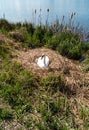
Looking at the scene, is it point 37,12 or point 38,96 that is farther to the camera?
point 37,12

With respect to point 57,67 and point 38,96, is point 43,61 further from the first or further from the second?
point 38,96

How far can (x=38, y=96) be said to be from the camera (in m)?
4.72

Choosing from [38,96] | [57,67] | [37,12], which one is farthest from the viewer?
[37,12]

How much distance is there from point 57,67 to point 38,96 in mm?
898

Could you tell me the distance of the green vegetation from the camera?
4.30m

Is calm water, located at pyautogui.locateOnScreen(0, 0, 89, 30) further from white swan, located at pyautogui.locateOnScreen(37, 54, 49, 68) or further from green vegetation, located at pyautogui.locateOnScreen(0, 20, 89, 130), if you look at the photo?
white swan, located at pyautogui.locateOnScreen(37, 54, 49, 68)

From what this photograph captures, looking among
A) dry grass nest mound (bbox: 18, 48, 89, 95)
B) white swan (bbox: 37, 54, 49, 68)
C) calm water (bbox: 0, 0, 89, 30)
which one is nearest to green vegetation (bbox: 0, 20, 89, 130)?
dry grass nest mound (bbox: 18, 48, 89, 95)

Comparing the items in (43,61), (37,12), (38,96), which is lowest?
(37,12)

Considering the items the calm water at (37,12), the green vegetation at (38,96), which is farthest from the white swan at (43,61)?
the calm water at (37,12)

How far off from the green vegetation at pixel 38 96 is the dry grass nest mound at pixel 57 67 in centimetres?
13

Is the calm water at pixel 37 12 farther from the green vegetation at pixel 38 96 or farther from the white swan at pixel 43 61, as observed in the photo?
the white swan at pixel 43 61

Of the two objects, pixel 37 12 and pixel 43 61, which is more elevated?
pixel 43 61

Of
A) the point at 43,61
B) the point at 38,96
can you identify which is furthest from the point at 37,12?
the point at 38,96

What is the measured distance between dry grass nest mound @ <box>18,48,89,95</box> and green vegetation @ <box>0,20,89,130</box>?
0.42 ft
